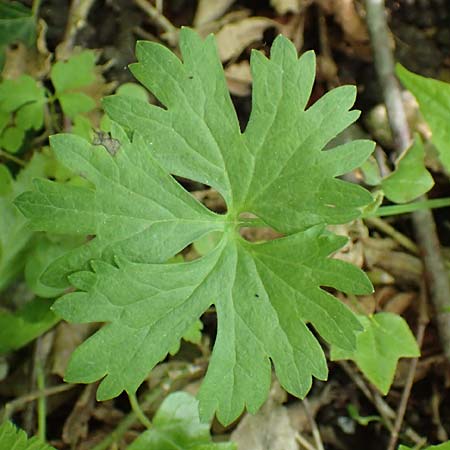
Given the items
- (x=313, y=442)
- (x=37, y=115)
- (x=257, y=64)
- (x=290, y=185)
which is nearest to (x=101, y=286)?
(x=290, y=185)

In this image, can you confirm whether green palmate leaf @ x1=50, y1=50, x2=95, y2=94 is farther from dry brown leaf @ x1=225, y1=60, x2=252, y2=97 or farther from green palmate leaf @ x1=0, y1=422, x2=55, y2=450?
green palmate leaf @ x1=0, y1=422, x2=55, y2=450

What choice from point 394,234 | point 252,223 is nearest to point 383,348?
point 394,234

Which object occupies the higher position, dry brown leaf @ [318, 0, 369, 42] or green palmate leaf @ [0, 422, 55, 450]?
dry brown leaf @ [318, 0, 369, 42]

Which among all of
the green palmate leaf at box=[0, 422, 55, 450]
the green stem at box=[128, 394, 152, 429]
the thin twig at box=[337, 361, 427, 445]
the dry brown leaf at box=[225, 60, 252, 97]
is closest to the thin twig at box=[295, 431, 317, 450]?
the thin twig at box=[337, 361, 427, 445]

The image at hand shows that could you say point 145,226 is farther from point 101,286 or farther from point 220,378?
point 220,378

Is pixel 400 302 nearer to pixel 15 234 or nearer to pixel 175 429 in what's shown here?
pixel 175 429
